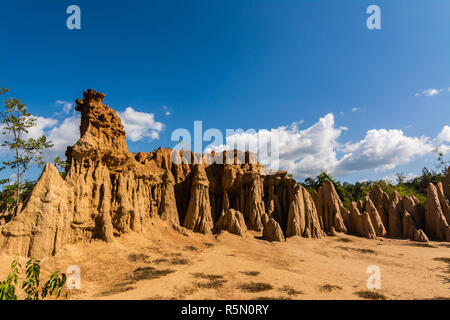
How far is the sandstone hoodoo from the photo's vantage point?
11.6 meters

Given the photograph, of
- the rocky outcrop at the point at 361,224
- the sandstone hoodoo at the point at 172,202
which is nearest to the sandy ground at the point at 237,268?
the sandstone hoodoo at the point at 172,202

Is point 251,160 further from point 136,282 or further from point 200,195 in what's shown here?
point 136,282

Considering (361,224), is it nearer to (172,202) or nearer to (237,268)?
(237,268)

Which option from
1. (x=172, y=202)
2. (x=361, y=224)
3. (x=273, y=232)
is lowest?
(x=273, y=232)

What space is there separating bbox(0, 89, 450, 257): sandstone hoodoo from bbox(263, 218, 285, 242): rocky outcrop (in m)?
0.09

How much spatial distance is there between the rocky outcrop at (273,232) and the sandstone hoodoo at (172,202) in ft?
0.30

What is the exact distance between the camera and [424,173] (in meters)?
64.4

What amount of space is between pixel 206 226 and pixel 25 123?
1742 centimetres

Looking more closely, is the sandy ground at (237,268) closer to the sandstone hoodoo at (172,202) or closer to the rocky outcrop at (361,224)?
the sandstone hoodoo at (172,202)

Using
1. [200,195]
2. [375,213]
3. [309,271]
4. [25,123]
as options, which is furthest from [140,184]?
[375,213]

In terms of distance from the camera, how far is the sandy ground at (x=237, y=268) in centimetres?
962

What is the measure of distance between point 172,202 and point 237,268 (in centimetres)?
1093

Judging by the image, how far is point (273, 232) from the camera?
70.0 ft

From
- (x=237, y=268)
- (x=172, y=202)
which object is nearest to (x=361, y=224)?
(x=237, y=268)
